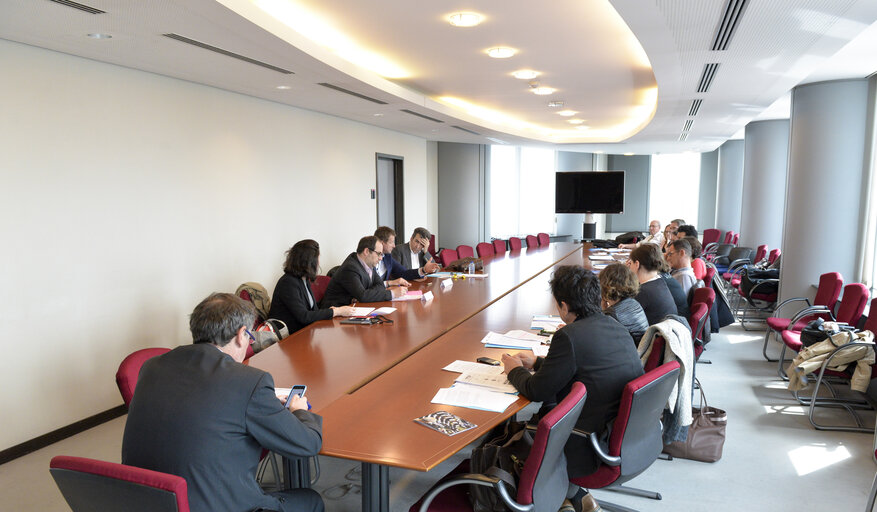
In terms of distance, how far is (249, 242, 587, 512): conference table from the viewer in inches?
83.4

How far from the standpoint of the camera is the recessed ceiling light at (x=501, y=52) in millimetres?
5199

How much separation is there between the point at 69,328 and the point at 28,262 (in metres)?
0.59

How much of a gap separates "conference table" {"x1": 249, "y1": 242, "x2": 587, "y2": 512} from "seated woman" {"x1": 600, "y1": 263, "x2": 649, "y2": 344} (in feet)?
2.24

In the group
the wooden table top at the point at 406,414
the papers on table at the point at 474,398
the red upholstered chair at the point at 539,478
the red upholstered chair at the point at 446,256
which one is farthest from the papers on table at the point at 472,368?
the red upholstered chair at the point at 446,256

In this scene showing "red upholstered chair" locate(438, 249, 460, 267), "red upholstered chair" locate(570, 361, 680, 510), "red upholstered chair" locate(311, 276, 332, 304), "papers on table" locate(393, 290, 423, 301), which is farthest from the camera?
"red upholstered chair" locate(438, 249, 460, 267)

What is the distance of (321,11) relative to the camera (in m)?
4.30

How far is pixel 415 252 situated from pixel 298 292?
3.06 metres

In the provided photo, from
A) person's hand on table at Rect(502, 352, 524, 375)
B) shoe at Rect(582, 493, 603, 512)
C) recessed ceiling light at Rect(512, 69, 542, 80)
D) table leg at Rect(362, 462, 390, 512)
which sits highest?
recessed ceiling light at Rect(512, 69, 542, 80)

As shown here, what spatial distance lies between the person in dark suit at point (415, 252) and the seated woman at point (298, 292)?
2.47 meters

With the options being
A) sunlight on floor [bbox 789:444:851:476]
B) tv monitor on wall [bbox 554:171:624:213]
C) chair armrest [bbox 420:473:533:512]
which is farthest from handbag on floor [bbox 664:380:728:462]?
tv monitor on wall [bbox 554:171:624:213]

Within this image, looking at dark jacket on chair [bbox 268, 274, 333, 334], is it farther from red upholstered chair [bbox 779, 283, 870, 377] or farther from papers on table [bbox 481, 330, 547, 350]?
red upholstered chair [bbox 779, 283, 870, 377]

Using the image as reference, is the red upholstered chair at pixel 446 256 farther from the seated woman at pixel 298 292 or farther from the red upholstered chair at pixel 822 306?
the red upholstered chair at pixel 822 306

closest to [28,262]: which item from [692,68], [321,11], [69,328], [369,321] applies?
[69,328]

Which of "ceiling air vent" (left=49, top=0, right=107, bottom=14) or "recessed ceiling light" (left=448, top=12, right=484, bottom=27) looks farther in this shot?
"recessed ceiling light" (left=448, top=12, right=484, bottom=27)
